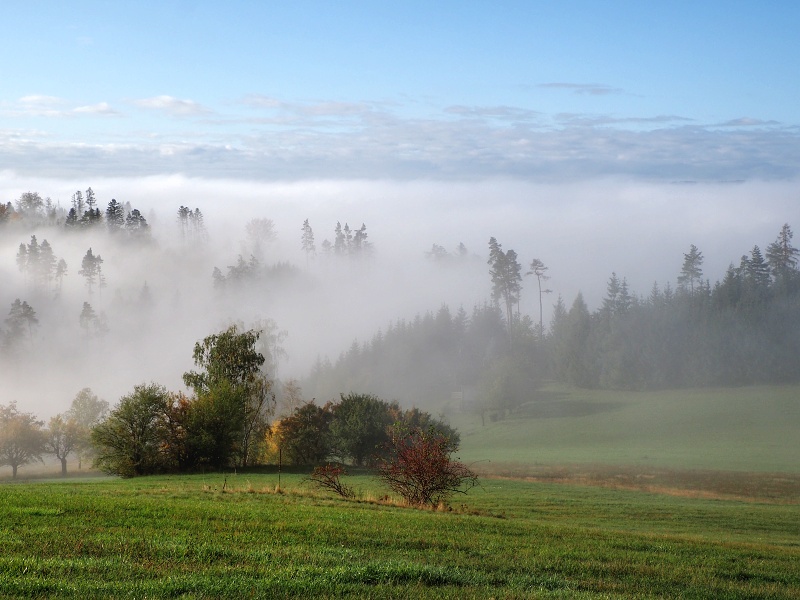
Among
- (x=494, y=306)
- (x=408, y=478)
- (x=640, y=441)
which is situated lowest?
(x=640, y=441)

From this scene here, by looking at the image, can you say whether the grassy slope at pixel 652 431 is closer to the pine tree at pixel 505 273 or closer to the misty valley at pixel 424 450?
the misty valley at pixel 424 450

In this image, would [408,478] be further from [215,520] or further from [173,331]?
[173,331]

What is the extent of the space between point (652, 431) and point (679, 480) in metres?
51.5

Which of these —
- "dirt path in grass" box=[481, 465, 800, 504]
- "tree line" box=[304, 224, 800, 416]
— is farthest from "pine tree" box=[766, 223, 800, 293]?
"dirt path in grass" box=[481, 465, 800, 504]

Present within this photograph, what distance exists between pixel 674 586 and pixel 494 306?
594 ft

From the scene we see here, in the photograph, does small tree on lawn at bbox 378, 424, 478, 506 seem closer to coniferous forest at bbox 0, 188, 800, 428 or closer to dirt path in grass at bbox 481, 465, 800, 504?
dirt path in grass at bbox 481, 465, 800, 504

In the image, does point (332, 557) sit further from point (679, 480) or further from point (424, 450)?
point (679, 480)

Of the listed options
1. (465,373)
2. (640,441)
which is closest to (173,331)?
(465,373)

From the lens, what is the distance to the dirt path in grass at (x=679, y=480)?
55.7 m

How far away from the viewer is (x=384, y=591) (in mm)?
11891

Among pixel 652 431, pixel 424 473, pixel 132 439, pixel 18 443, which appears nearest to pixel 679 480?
pixel 424 473

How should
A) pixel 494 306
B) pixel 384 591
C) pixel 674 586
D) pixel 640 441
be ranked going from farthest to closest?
pixel 494 306
pixel 640 441
pixel 674 586
pixel 384 591

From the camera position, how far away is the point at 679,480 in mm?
66750

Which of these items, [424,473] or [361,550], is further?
[424,473]
